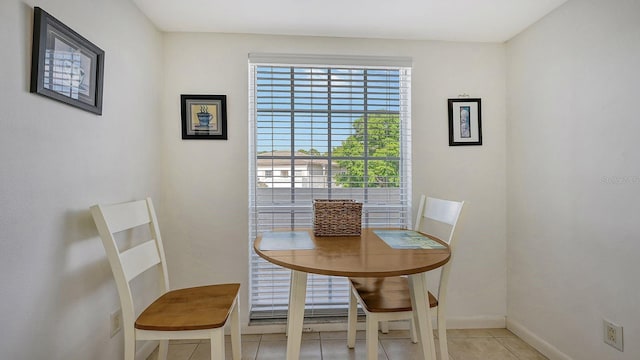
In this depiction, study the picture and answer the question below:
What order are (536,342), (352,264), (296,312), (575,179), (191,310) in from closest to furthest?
(352,264) → (296,312) → (191,310) → (575,179) → (536,342)

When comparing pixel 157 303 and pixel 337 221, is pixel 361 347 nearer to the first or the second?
pixel 337 221

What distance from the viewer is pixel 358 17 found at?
6.55 ft

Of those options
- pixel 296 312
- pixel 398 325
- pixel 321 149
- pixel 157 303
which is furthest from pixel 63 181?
pixel 398 325

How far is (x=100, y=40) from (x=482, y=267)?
9.16ft

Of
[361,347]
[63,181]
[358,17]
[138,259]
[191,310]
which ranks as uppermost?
[358,17]

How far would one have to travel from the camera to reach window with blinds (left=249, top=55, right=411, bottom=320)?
2.29 meters

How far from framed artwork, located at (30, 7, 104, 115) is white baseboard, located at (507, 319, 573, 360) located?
2.88 meters

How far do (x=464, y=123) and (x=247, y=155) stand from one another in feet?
5.36

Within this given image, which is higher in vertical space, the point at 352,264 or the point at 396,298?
the point at 352,264

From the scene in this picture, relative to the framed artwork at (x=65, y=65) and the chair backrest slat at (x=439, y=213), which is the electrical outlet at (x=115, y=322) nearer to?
the framed artwork at (x=65, y=65)

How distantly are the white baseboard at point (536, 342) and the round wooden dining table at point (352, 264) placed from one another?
1114mm

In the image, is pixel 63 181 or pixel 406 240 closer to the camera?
pixel 63 181

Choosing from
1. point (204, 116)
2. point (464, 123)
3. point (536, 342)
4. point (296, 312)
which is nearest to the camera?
point (296, 312)

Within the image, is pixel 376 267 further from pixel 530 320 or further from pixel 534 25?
pixel 534 25
